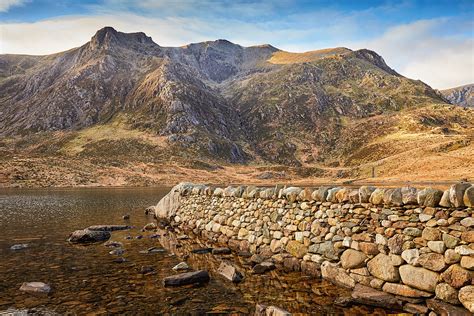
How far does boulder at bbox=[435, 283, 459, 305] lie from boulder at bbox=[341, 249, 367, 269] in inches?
95.9

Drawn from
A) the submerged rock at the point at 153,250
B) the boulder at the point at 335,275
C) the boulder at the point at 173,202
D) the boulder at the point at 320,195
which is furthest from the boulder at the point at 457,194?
the boulder at the point at 173,202

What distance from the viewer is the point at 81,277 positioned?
12625 millimetres

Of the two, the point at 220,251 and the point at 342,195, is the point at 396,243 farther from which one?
the point at 220,251

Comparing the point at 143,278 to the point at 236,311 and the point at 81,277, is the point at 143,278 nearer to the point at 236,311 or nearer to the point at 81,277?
the point at 81,277

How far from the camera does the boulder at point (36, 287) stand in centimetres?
1093

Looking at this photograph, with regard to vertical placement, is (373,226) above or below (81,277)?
above

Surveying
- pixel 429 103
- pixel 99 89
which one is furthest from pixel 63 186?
pixel 429 103

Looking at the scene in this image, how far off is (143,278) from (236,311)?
15.2 ft

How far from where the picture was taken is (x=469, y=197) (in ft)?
29.0

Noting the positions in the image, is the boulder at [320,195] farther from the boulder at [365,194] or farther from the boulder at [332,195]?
the boulder at [365,194]

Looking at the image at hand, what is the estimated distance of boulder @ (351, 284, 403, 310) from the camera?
9.38m

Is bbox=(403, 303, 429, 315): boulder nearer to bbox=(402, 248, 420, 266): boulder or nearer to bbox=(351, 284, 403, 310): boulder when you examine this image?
bbox=(351, 284, 403, 310): boulder

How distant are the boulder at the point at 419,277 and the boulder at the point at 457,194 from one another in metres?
2.00

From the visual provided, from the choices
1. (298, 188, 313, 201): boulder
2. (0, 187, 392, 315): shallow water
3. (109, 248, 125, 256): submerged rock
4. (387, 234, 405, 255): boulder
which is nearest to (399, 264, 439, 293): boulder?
(387, 234, 405, 255): boulder
